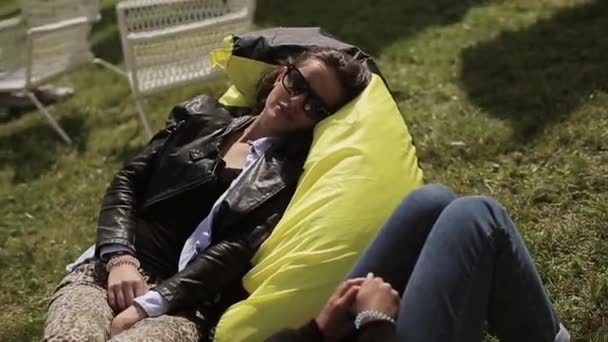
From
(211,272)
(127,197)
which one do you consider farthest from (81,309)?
(127,197)

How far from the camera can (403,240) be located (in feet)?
9.21

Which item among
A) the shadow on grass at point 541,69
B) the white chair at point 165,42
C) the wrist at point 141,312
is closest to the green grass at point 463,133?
the shadow on grass at point 541,69

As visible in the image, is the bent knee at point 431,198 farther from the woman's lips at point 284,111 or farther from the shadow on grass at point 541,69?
the shadow on grass at point 541,69

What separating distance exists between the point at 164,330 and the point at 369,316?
64cm

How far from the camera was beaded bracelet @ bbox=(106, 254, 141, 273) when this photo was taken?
3119 mm

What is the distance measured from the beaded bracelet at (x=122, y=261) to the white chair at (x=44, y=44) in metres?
3.38

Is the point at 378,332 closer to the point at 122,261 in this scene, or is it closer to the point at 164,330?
the point at 164,330

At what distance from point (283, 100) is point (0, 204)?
2.83 metres

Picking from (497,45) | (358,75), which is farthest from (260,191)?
(497,45)

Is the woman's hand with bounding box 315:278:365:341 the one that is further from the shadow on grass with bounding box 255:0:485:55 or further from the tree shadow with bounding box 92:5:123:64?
the tree shadow with bounding box 92:5:123:64

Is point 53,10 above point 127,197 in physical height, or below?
below

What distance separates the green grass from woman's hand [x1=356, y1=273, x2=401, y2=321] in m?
1.12

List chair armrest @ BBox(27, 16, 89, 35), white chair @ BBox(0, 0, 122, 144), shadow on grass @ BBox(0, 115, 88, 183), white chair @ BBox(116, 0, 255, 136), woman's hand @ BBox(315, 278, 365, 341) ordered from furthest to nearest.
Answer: white chair @ BBox(0, 0, 122, 144) → chair armrest @ BBox(27, 16, 89, 35) → shadow on grass @ BBox(0, 115, 88, 183) → white chair @ BBox(116, 0, 255, 136) → woman's hand @ BBox(315, 278, 365, 341)

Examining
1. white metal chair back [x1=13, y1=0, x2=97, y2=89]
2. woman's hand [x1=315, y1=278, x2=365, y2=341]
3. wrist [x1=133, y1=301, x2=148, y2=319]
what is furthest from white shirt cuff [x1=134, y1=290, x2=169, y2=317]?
white metal chair back [x1=13, y1=0, x2=97, y2=89]
